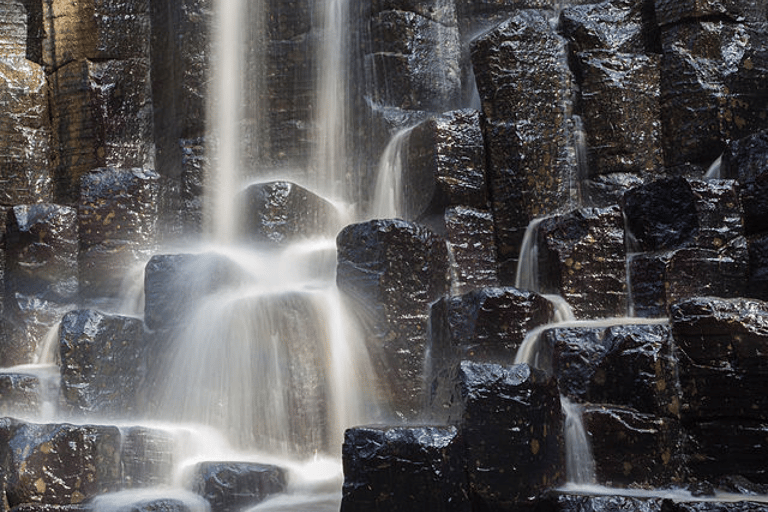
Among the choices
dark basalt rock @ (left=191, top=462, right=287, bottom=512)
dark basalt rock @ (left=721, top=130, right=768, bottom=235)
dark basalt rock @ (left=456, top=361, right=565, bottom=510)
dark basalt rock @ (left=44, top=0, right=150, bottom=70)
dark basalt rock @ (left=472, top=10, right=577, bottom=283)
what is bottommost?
dark basalt rock @ (left=191, top=462, right=287, bottom=512)

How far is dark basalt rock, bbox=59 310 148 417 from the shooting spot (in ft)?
21.2

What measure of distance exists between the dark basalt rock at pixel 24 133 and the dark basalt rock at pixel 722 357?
7026mm

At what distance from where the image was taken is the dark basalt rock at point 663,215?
20.5 feet

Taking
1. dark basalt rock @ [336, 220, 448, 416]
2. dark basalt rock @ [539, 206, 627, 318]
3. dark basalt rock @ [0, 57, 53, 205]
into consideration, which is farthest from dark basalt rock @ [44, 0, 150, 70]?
dark basalt rock @ [539, 206, 627, 318]

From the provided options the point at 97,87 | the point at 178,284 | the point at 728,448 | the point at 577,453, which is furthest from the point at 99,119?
the point at 728,448

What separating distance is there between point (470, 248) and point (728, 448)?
3020 millimetres

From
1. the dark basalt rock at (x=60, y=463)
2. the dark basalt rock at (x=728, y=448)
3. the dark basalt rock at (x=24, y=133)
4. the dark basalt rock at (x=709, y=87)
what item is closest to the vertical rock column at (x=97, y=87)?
the dark basalt rock at (x=24, y=133)

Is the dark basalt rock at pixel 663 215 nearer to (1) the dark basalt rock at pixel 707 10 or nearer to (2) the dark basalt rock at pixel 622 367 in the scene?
(2) the dark basalt rock at pixel 622 367

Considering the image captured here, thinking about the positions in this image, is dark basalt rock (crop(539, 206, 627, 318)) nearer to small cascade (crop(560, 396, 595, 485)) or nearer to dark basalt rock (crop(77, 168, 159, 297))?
small cascade (crop(560, 396, 595, 485))

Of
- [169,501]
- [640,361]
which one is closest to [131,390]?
[169,501]

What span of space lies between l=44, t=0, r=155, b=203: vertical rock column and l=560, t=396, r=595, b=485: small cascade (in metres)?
6.03

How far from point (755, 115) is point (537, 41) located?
6.97ft

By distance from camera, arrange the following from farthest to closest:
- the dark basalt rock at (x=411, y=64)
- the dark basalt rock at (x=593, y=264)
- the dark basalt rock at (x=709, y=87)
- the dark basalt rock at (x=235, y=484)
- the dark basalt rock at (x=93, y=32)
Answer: the dark basalt rock at (x=93, y=32) → the dark basalt rock at (x=411, y=64) → the dark basalt rock at (x=709, y=87) → the dark basalt rock at (x=593, y=264) → the dark basalt rock at (x=235, y=484)

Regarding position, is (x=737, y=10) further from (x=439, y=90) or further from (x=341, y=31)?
(x=341, y=31)
